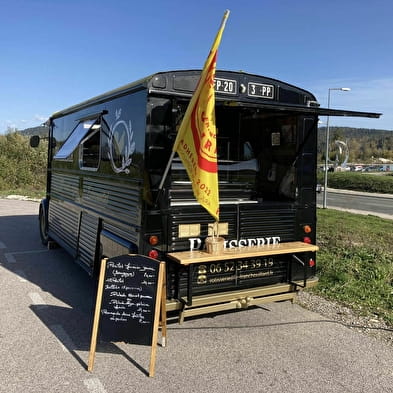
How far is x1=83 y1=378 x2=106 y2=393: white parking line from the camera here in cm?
328

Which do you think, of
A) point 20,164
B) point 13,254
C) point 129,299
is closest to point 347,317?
point 129,299

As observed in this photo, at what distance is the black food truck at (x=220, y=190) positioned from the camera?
4.17 m

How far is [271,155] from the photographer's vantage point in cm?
552

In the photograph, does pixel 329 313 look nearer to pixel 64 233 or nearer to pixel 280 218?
pixel 280 218

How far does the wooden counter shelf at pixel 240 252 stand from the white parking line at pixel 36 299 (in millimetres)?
2218

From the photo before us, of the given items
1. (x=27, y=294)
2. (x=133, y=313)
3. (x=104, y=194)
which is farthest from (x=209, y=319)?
(x=27, y=294)

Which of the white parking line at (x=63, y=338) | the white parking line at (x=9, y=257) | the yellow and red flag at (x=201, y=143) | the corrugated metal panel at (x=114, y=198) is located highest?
the yellow and red flag at (x=201, y=143)

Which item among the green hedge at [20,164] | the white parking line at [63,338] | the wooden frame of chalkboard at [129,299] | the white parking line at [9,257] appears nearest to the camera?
the wooden frame of chalkboard at [129,299]

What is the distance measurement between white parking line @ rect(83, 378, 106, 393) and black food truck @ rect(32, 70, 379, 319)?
1.05 m

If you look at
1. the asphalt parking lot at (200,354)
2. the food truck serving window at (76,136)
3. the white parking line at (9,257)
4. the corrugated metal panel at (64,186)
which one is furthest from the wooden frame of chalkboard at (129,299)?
the white parking line at (9,257)

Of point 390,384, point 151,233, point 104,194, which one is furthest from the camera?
point 104,194

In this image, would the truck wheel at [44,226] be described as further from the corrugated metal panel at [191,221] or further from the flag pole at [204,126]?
the flag pole at [204,126]

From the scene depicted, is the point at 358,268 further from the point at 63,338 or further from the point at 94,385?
the point at 94,385

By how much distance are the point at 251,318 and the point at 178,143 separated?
2.45m
